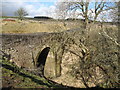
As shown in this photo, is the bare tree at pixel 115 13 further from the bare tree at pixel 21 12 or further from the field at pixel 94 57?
the bare tree at pixel 21 12

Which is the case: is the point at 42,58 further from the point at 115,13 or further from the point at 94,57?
the point at 115,13

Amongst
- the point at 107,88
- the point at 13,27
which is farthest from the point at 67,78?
the point at 13,27

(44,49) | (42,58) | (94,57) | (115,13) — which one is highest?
(115,13)

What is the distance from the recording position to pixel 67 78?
35.6ft

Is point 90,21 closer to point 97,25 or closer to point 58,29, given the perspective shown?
point 97,25

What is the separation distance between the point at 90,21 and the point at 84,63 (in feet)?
11.6

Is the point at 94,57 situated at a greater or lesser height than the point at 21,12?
lesser

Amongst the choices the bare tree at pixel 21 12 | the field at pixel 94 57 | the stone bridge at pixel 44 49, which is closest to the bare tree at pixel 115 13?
the field at pixel 94 57

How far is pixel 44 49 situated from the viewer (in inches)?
481

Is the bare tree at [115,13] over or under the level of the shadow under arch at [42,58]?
over

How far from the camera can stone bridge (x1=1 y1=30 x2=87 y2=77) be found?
10.1 meters

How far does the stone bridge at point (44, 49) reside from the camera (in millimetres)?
10102

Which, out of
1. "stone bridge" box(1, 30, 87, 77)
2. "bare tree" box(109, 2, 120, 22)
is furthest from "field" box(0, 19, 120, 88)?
"bare tree" box(109, 2, 120, 22)

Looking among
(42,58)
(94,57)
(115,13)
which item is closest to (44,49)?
(42,58)
